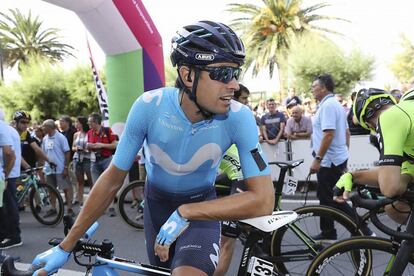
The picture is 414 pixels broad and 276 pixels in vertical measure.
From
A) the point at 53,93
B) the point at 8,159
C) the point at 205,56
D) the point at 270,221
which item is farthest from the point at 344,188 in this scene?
the point at 53,93

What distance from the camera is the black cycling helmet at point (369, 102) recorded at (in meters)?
3.13

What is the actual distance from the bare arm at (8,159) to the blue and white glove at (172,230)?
13.7 feet

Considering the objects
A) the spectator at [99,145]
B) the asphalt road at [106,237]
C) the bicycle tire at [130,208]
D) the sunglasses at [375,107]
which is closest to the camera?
the sunglasses at [375,107]

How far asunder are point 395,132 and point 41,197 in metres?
5.90

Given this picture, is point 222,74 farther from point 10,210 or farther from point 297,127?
point 297,127

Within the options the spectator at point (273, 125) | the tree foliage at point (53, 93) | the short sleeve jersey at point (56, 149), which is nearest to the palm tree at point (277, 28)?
the tree foliage at point (53, 93)

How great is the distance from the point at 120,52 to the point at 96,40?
487 mm

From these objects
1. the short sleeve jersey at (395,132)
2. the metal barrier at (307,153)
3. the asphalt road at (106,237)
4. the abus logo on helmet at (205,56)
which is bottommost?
the asphalt road at (106,237)

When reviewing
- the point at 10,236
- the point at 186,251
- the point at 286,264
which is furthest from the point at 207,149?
the point at 10,236

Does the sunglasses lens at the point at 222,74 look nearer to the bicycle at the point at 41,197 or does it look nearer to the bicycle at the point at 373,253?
the bicycle at the point at 373,253

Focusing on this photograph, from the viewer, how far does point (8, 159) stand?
5.45 meters

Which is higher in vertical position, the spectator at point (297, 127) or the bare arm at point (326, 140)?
the bare arm at point (326, 140)

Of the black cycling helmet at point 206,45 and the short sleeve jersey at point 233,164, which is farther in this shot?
the short sleeve jersey at point 233,164

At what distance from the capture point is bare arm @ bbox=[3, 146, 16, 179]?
5.38 metres
